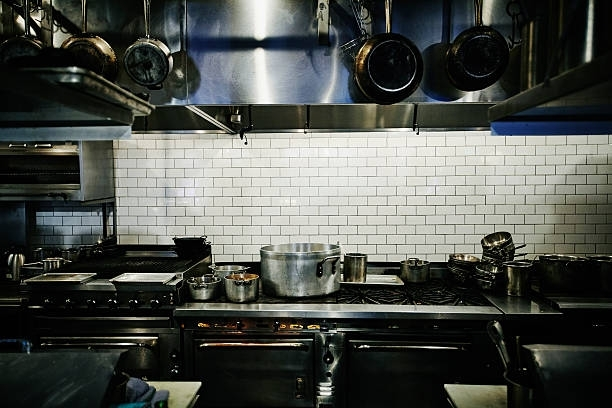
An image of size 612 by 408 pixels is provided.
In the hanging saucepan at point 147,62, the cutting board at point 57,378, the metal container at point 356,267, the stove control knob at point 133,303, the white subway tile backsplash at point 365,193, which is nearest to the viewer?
the cutting board at point 57,378

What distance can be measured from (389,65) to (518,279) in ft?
6.03

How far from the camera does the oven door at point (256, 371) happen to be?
3.01m

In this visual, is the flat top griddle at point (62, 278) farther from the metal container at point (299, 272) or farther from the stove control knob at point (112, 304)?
the metal container at point (299, 272)

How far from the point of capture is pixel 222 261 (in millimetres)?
4164

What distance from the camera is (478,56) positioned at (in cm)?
284

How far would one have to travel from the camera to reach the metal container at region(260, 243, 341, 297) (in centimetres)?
319

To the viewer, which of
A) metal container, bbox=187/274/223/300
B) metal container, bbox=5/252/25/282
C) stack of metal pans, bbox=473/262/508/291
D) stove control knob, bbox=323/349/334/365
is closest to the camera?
stove control knob, bbox=323/349/334/365

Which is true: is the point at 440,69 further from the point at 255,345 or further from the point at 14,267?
the point at 14,267

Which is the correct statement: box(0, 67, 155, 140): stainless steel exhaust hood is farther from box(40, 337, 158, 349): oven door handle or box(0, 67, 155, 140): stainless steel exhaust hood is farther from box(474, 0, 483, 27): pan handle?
box(474, 0, 483, 27): pan handle

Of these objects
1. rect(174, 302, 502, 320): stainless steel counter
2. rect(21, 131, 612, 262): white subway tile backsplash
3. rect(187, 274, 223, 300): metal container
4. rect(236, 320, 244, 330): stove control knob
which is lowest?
rect(236, 320, 244, 330): stove control knob

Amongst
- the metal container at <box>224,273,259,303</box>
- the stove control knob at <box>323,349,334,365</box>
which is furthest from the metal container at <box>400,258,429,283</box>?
the metal container at <box>224,273,259,303</box>

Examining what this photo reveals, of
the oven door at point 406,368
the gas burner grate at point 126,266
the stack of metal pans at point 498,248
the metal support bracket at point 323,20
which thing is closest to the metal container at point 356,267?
the oven door at point 406,368

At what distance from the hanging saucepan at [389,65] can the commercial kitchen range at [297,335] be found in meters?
1.44

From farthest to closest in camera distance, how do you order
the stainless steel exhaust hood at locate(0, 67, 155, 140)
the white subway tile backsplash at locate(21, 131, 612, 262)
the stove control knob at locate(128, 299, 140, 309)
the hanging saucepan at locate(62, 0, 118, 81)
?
the white subway tile backsplash at locate(21, 131, 612, 262)
the stove control knob at locate(128, 299, 140, 309)
the hanging saucepan at locate(62, 0, 118, 81)
the stainless steel exhaust hood at locate(0, 67, 155, 140)
